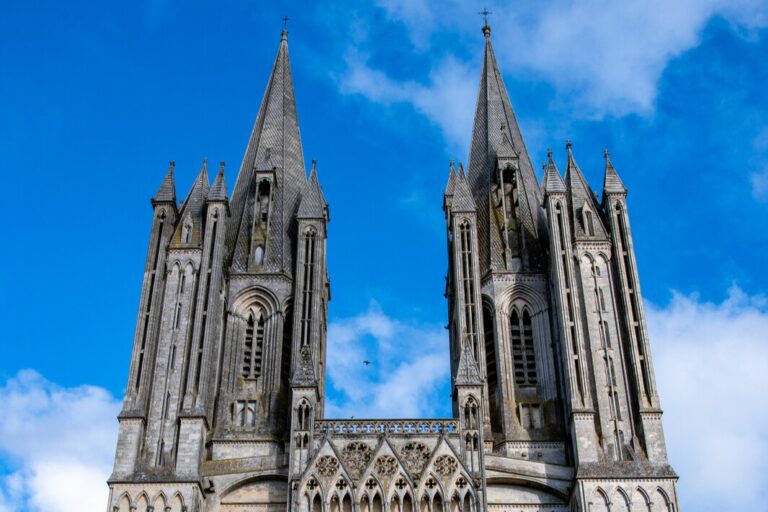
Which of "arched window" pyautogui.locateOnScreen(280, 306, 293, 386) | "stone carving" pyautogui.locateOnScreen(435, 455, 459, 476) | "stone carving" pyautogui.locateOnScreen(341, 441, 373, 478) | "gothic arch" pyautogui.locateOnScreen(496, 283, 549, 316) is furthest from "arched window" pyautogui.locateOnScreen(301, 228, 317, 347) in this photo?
"stone carving" pyautogui.locateOnScreen(435, 455, 459, 476)

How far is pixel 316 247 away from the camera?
42.1m

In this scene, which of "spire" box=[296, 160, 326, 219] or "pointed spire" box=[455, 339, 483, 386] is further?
"spire" box=[296, 160, 326, 219]

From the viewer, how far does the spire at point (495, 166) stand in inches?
1676

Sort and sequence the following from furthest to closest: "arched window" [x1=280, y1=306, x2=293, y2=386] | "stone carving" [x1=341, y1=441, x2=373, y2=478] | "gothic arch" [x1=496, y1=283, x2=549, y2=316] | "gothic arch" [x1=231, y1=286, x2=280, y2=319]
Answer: "gothic arch" [x1=231, y1=286, x2=280, y2=319], "gothic arch" [x1=496, y1=283, x2=549, y2=316], "arched window" [x1=280, y1=306, x2=293, y2=386], "stone carving" [x1=341, y1=441, x2=373, y2=478]

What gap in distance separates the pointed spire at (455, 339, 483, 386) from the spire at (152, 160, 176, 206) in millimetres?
12686

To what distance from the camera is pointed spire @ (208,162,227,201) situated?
41406mm

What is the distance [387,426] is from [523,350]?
680 centimetres

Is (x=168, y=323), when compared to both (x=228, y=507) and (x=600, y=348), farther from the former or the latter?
(x=600, y=348)

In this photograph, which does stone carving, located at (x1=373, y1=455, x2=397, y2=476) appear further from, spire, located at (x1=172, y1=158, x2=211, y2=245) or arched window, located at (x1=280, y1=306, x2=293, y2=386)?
spire, located at (x1=172, y1=158, x2=211, y2=245)

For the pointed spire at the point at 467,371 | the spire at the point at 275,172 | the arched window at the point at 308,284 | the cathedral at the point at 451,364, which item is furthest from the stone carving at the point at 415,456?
the spire at the point at 275,172

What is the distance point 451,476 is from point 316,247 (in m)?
11.6

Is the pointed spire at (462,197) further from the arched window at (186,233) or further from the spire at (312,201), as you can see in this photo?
the arched window at (186,233)

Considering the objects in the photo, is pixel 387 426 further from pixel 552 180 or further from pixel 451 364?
pixel 552 180

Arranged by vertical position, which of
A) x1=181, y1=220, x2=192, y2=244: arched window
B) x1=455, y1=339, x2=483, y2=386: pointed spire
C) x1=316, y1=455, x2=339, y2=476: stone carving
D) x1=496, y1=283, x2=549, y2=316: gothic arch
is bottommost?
x1=316, y1=455, x2=339, y2=476: stone carving
